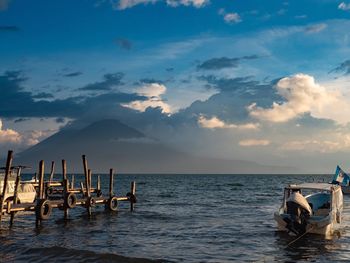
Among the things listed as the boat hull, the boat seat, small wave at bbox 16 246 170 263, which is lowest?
small wave at bbox 16 246 170 263

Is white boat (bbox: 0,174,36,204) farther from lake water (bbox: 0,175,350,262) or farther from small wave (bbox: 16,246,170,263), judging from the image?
small wave (bbox: 16,246,170,263)

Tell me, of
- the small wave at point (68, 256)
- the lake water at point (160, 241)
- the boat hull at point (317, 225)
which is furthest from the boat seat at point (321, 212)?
the small wave at point (68, 256)

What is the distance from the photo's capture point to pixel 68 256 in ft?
61.7

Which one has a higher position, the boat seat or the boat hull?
the boat seat

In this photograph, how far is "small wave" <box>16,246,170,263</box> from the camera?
18172mm

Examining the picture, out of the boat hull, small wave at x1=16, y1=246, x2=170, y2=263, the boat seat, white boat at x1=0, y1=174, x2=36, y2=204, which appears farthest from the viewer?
white boat at x1=0, y1=174, x2=36, y2=204

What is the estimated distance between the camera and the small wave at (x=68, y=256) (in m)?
18.2

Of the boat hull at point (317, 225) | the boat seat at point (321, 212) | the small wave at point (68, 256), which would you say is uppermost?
the boat seat at point (321, 212)

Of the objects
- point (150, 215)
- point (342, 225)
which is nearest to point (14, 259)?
point (150, 215)

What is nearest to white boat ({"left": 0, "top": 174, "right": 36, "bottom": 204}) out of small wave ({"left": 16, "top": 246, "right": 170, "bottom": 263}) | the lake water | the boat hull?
the lake water

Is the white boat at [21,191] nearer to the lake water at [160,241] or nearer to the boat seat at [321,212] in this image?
the lake water at [160,241]

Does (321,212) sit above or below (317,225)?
above

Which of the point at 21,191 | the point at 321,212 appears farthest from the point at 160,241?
the point at 21,191

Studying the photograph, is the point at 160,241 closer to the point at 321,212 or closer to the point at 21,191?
the point at 321,212
